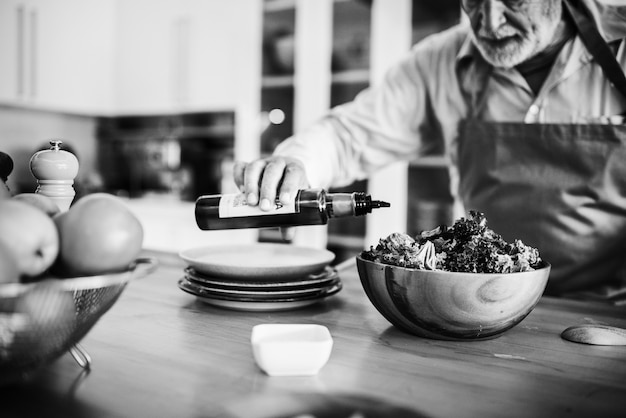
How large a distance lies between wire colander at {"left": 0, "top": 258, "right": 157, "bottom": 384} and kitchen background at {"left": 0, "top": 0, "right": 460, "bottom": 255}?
222cm

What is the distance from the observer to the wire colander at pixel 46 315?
531 mm

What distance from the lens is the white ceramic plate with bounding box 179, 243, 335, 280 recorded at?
96 centimetres

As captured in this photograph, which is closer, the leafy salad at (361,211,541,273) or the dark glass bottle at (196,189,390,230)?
the leafy salad at (361,211,541,273)

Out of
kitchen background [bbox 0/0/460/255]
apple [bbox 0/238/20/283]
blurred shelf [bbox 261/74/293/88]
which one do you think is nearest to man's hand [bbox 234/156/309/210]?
apple [bbox 0/238/20/283]

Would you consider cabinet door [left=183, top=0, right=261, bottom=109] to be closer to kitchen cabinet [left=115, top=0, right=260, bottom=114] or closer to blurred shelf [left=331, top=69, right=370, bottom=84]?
kitchen cabinet [left=115, top=0, right=260, bottom=114]

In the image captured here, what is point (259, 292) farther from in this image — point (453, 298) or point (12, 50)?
point (12, 50)

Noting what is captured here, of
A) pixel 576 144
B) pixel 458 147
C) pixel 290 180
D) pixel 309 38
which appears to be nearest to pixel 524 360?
pixel 290 180

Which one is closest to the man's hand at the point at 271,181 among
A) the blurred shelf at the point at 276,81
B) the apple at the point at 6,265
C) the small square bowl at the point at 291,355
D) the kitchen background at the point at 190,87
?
the small square bowl at the point at 291,355

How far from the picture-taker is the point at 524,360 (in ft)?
2.46

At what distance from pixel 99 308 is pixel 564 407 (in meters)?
0.51

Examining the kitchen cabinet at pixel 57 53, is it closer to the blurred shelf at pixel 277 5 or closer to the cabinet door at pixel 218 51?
the cabinet door at pixel 218 51

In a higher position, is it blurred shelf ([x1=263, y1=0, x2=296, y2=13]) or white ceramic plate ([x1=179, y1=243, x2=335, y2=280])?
blurred shelf ([x1=263, y1=0, x2=296, y2=13])

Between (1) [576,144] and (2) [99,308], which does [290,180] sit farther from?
(1) [576,144]

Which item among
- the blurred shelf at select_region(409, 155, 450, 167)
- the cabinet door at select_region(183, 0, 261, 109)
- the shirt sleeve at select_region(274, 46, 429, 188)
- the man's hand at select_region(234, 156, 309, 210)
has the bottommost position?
the man's hand at select_region(234, 156, 309, 210)
